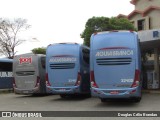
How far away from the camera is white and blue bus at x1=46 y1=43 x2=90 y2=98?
65.8ft

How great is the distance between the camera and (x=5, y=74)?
32.1 meters

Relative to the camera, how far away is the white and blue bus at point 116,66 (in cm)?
1653

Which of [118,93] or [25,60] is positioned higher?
[25,60]

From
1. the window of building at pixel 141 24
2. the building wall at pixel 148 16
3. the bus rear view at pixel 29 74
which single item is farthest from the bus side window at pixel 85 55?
the window of building at pixel 141 24

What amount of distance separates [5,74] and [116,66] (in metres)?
17.2

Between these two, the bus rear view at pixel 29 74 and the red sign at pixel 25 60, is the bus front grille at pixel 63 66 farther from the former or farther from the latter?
the red sign at pixel 25 60

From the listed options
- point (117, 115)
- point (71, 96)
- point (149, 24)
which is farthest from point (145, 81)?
point (149, 24)

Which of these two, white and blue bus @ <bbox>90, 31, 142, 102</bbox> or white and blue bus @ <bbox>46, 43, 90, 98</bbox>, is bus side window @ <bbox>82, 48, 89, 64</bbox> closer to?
white and blue bus @ <bbox>46, 43, 90, 98</bbox>

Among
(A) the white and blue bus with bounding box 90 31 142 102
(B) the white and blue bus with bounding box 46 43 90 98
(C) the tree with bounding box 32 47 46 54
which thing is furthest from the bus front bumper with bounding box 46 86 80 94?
(C) the tree with bounding box 32 47 46 54

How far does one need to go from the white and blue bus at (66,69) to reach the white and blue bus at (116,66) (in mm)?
2971

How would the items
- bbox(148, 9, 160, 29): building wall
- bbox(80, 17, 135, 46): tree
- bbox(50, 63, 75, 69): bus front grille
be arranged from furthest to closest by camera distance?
bbox(148, 9, 160, 29): building wall → bbox(80, 17, 135, 46): tree → bbox(50, 63, 75, 69): bus front grille

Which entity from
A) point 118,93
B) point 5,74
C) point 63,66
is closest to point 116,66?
point 118,93

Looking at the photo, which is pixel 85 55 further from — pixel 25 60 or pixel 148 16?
pixel 148 16

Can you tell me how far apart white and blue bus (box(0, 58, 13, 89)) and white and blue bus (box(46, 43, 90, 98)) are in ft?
39.3
